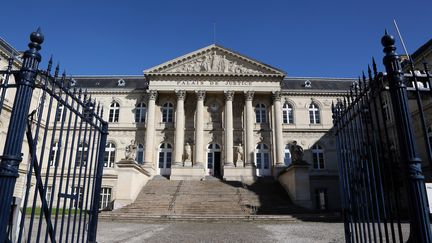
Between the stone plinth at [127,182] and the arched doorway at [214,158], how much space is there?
30.2 feet

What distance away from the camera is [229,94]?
3231cm

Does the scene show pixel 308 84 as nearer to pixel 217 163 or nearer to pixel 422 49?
pixel 422 49

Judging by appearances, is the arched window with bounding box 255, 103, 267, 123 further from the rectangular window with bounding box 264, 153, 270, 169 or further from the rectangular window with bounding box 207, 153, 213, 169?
the rectangular window with bounding box 207, 153, 213, 169

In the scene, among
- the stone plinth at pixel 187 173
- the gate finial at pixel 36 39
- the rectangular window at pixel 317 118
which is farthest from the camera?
the rectangular window at pixel 317 118

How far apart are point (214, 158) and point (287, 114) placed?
361 inches

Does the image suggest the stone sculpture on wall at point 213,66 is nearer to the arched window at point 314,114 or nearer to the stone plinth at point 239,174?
the arched window at point 314,114

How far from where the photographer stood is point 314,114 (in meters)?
34.3

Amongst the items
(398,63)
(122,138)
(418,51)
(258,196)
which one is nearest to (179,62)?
(122,138)

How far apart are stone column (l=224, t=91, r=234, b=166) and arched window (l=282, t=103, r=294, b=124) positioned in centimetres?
616

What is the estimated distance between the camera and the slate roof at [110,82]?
36.4 metres

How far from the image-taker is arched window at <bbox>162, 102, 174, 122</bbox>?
33.9m

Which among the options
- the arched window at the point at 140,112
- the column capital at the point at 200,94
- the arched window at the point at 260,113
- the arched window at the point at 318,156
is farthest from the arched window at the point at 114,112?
the arched window at the point at 318,156

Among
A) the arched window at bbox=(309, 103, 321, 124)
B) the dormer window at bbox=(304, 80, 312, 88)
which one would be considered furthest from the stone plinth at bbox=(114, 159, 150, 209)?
the dormer window at bbox=(304, 80, 312, 88)

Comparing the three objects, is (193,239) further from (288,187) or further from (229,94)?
(229,94)
